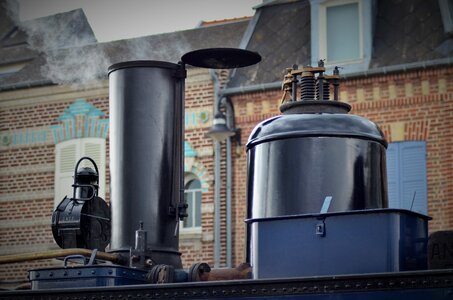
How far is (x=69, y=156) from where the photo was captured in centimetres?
1928

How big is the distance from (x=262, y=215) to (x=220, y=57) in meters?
1.56

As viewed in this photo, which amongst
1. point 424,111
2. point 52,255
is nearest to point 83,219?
point 52,255

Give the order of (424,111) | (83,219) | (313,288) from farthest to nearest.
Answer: (424,111) < (83,219) < (313,288)

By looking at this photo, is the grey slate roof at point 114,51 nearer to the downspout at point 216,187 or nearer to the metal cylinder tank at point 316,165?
the downspout at point 216,187

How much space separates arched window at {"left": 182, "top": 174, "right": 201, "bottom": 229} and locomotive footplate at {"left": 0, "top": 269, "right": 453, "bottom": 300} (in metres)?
11.9

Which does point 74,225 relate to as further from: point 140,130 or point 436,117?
point 436,117

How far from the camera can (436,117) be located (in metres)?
16.2

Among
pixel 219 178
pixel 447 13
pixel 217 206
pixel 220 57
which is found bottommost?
pixel 217 206

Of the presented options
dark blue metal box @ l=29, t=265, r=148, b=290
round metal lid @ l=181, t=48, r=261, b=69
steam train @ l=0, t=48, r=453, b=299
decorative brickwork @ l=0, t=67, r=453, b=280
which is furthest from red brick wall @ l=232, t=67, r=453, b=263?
dark blue metal box @ l=29, t=265, r=148, b=290

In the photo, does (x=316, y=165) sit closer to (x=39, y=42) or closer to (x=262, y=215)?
(x=262, y=215)

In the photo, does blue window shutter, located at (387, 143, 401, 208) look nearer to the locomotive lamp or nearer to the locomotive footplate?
the locomotive lamp

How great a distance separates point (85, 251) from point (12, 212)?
1344 cm

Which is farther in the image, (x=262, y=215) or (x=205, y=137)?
(x=205, y=137)

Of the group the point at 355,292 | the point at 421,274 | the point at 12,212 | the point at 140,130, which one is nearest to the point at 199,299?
the point at 355,292
